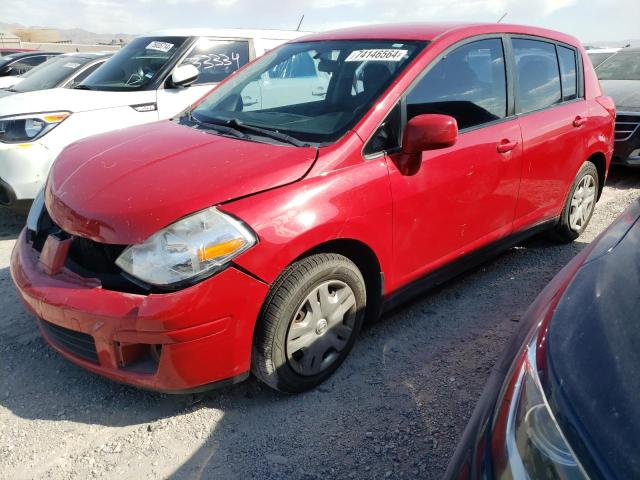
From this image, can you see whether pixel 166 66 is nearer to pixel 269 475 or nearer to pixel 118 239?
pixel 118 239

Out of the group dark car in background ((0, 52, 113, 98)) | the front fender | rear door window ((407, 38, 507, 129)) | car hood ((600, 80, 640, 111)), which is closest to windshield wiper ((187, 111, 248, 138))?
the front fender

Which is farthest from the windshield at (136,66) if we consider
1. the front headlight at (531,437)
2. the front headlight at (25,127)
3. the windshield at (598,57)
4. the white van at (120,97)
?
the windshield at (598,57)

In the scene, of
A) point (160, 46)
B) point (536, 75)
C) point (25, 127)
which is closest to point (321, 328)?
point (536, 75)

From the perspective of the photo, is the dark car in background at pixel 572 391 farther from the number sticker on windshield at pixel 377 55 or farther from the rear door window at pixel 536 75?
the rear door window at pixel 536 75

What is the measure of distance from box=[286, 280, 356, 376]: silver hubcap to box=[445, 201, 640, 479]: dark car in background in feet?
3.29

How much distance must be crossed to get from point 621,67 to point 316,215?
758 centimetres

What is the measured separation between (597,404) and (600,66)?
8558mm

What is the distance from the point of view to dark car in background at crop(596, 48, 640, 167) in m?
6.13

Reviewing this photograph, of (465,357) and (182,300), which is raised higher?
(182,300)

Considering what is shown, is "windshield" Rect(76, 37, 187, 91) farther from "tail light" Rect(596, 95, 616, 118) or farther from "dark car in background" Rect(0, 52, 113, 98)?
"tail light" Rect(596, 95, 616, 118)

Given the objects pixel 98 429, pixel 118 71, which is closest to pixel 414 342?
pixel 98 429

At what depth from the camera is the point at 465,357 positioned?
111 inches

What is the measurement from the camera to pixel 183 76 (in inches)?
198

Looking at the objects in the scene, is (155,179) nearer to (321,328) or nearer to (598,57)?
(321,328)
